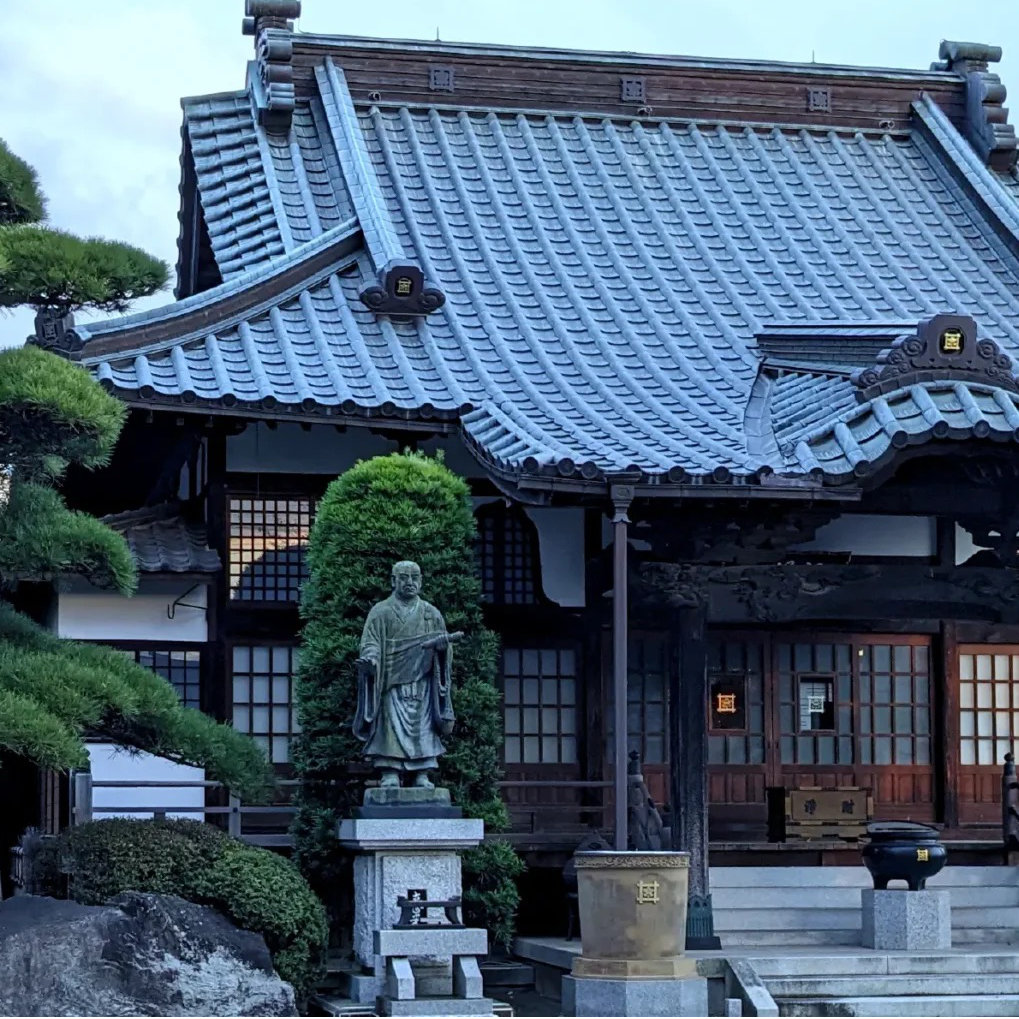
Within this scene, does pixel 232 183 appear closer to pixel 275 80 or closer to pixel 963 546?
pixel 275 80

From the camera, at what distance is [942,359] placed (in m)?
20.3

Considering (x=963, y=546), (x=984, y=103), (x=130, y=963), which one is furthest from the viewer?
(x=984, y=103)

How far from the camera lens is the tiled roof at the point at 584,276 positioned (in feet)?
68.9

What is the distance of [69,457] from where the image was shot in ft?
57.2

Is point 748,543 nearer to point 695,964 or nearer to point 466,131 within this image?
point 695,964

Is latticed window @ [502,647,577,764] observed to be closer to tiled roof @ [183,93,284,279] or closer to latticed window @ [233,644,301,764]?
latticed window @ [233,644,301,764]

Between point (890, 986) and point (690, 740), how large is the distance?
10.6 feet

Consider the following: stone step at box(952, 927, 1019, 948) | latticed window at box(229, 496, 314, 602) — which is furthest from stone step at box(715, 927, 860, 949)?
latticed window at box(229, 496, 314, 602)

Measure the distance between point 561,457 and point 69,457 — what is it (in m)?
4.19

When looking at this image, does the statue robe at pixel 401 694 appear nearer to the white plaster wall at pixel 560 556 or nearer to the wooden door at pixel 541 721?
the wooden door at pixel 541 721

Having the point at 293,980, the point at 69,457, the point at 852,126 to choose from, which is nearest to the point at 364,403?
the point at 69,457

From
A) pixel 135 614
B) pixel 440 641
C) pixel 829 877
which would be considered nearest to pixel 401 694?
pixel 440 641

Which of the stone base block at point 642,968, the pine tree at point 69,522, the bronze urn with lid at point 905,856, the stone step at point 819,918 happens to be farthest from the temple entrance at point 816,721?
the pine tree at point 69,522

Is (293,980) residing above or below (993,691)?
below
